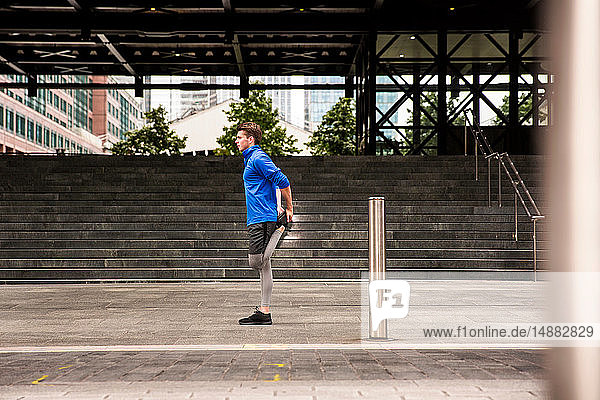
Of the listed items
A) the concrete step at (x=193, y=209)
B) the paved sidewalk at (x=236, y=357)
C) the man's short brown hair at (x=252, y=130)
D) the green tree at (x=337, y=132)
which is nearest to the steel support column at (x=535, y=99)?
the concrete step at (x=193, y=209)

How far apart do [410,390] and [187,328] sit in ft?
11.4

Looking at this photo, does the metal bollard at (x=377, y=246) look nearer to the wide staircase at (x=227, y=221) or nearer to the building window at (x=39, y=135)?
the wide staircase at (x=227, y=221)

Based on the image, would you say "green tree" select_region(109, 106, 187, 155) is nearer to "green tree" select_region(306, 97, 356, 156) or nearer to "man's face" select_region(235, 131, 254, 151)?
"green tree" select_region(306, 97, 356, 156)

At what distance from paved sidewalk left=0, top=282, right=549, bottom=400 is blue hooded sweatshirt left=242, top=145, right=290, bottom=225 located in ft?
3.48

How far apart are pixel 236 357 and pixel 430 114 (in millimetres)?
25043

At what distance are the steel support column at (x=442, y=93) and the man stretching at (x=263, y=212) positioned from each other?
72.9 ft

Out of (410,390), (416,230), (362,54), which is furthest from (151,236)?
(362,54)

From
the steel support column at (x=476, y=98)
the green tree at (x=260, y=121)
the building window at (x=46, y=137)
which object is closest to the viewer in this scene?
the steel support column at (x=476, y=98)

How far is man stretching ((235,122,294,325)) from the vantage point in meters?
7.10

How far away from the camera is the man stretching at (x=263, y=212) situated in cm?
710

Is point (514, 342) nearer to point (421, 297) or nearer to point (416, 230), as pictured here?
point (421, 297)

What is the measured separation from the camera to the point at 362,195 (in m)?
18.7

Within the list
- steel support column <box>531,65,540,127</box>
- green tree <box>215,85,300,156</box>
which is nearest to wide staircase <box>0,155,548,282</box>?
steel support column <box>531,65,540,127</box>

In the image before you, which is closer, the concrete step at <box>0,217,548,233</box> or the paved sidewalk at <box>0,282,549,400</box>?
the paved sidewalk at <box>0,282,549,400</box>
